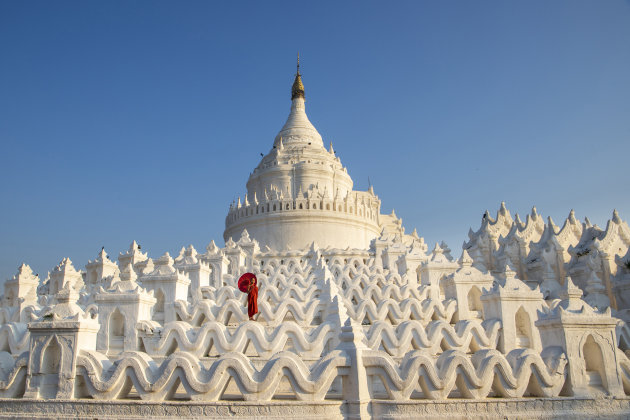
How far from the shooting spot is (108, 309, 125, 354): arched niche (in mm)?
12227

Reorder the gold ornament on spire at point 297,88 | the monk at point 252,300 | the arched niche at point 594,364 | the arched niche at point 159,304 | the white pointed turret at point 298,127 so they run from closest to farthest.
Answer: the arched niche at point 594,364 < the monk at point 252,300 < the arched niche at point 159,304 < the white pointed turret at point 298,127 < the gold ornament on spire at point 297,88

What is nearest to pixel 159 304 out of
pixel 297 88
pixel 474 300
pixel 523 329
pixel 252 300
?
pixel 252 300

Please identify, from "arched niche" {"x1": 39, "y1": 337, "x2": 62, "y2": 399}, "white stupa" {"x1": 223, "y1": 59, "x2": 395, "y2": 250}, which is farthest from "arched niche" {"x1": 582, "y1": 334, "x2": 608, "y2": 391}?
"white stupa" {"x1": 223, "y1": 59, "x2": 395, "y2": 250}

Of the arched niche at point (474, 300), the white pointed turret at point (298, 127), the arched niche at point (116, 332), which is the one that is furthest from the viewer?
the white pointed turret at point (298, 127)

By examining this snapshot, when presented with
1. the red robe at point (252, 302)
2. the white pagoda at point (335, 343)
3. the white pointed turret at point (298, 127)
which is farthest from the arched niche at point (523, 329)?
the white pointed turret at point (298, 127)

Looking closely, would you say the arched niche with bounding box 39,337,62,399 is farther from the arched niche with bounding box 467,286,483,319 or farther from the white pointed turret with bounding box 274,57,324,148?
the white pointed turret with bounding box 274,57,324,148

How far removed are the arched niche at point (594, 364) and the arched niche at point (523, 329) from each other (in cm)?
306

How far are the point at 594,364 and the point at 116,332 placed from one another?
10.1 m

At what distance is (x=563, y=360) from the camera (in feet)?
28.2

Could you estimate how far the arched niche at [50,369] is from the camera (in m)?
8.07

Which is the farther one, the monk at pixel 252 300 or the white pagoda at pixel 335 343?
the monk at pixel 252 300

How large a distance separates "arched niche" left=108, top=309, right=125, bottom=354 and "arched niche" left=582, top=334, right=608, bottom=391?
31.4ft

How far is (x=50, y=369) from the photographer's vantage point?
823cm

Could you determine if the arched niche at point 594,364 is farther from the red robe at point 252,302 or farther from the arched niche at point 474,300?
the red robe at point 252,302
